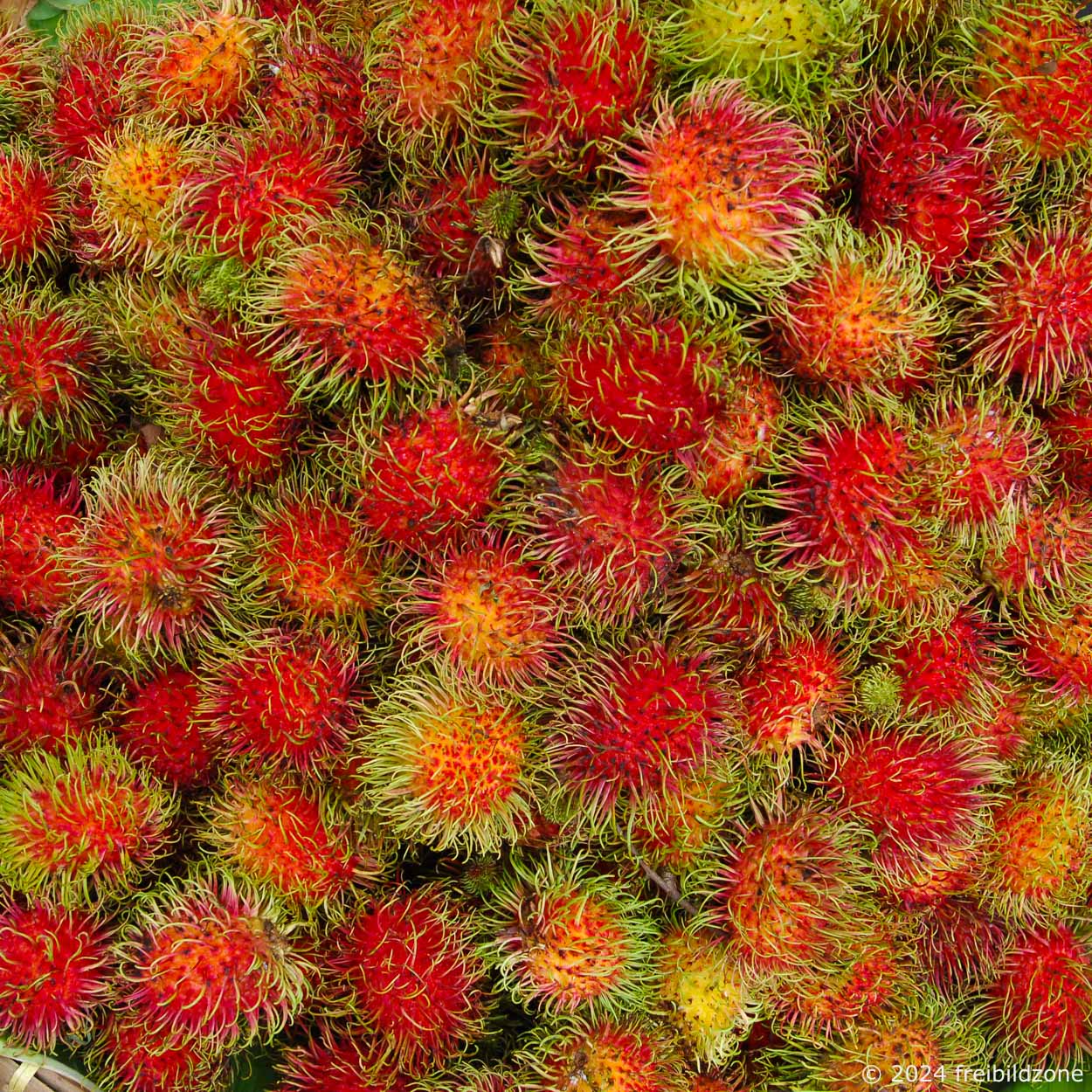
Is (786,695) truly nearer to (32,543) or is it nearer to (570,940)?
(570,940)

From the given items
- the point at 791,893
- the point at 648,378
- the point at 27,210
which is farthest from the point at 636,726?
the point at 27,210

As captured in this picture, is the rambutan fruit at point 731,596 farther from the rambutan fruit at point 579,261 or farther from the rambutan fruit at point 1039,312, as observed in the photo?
the rambutan fruit at point 1039,312

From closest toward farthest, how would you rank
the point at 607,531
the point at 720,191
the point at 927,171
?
the point at 720,191, the point at 607,531, the point at 927,171

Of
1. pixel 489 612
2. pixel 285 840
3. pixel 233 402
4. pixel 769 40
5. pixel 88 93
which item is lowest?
pixel 285 840

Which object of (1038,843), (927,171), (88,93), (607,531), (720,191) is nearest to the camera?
(720,191)

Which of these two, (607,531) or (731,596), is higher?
(607,531)

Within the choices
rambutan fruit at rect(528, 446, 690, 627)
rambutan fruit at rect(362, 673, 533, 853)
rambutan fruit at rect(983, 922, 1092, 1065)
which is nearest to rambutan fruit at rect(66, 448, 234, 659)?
rambutan fruit at rect(362, 673, 533, 853)

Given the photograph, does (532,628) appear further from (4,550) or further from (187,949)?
(4,550)
